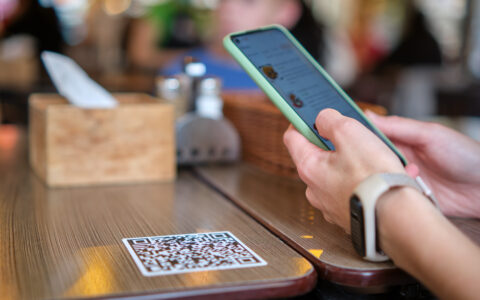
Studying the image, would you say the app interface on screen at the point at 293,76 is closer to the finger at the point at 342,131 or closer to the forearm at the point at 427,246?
the finger at the point at 342,131

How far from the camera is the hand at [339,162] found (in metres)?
0.64

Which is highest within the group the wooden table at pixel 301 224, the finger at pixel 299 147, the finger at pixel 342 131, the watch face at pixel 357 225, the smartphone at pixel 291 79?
the smartphone at pixel 291 79

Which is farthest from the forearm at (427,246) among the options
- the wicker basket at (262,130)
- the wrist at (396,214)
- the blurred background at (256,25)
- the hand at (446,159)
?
the blurred background at (256,25)

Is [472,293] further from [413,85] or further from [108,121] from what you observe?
[413,85]

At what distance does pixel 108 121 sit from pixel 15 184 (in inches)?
8.9

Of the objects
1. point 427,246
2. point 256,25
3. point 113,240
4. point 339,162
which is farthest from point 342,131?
point 256,25

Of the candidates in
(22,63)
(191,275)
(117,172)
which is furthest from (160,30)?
(191,275)

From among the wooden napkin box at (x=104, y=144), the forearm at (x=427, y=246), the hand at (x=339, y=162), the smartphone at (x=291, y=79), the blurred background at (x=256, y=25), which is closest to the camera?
the forearm at (x=427, y=246)

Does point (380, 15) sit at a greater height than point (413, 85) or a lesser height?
greater

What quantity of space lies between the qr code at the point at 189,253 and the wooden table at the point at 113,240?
14 mm

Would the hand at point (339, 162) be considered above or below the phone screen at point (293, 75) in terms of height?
below

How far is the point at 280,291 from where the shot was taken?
1.89 feet

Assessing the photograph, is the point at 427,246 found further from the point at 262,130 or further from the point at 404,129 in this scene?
the point at 262,130

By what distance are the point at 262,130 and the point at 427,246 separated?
2.30 feet
